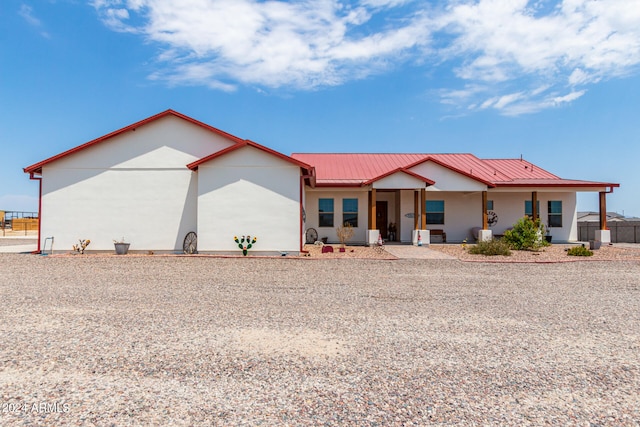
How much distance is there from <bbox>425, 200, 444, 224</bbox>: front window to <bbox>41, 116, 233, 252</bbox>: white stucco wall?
38.7 ft

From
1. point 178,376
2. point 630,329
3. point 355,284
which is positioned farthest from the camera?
point 355,284

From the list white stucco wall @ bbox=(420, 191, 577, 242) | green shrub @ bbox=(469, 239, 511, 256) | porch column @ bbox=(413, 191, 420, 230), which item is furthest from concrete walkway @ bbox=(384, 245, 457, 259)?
white stucco wall @ bbox=(420, 191, 577, 242)

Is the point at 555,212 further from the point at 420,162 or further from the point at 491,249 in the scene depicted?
the point at 491,249

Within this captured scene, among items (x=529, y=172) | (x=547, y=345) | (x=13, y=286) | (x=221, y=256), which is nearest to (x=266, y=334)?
(x=547, y=345)

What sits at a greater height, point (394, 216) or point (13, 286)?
point (394, 216)

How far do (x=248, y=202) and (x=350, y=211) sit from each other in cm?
702

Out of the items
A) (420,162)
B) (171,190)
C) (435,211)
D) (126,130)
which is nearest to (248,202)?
(171,190)

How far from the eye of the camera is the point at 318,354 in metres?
4.63

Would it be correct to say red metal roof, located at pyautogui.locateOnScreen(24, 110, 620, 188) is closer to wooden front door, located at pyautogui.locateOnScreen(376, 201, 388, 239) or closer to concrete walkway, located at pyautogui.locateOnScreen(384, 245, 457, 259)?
wooden front door, located at pyautogui.locateOnScreen(376, 201, 388, 239)

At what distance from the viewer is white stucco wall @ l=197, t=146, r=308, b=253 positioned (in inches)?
587

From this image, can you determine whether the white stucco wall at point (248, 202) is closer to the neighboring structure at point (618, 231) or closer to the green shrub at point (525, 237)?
the green shrub at point (525, 237)

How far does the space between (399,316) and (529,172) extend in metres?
20.5

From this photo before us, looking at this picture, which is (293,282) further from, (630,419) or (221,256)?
(630,419)

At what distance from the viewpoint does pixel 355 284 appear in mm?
9422
